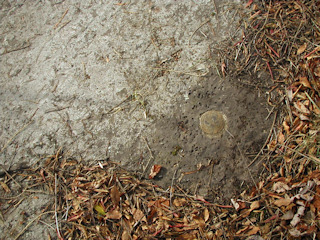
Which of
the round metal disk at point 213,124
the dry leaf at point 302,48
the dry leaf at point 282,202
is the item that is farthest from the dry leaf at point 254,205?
the dry leaf at point 302,48

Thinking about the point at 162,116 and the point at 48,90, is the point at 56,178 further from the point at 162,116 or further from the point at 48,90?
the point at 162,116

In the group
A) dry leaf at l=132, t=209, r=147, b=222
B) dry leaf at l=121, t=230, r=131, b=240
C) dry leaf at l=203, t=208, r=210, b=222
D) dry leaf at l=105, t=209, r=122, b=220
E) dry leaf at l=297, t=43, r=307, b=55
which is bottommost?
dry leaf at l=203, t=208, r=210, b=222

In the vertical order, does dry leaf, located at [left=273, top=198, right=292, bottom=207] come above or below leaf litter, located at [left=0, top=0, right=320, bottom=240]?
below

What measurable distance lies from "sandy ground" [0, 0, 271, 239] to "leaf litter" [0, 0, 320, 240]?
0.10 m

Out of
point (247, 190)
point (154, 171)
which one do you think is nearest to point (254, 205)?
point (247, 190)

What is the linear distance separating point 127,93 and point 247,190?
141cm

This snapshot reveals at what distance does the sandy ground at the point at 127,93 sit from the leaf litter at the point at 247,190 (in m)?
0.10

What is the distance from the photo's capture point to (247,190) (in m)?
2.38

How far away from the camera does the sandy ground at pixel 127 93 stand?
244cm

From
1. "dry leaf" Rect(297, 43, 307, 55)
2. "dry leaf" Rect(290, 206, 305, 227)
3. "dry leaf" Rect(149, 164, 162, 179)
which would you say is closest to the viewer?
"dry leaf" Rect(290, 206, 305, 227)

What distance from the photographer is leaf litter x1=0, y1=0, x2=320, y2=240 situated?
2.27 meters

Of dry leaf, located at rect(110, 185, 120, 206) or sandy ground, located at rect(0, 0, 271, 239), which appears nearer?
dry leaf, located at rect(110, 185, 120, 206)

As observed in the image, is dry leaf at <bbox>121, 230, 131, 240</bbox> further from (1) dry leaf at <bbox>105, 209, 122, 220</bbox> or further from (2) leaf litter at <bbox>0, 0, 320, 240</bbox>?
(1) dry leaf at <bbox>105, 209, 122, 220</bbox>

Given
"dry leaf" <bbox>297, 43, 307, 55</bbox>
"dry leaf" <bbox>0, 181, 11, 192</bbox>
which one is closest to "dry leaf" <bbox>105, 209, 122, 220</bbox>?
"dry leaf" <bbox>0, 181, 11, 192</bbox>
